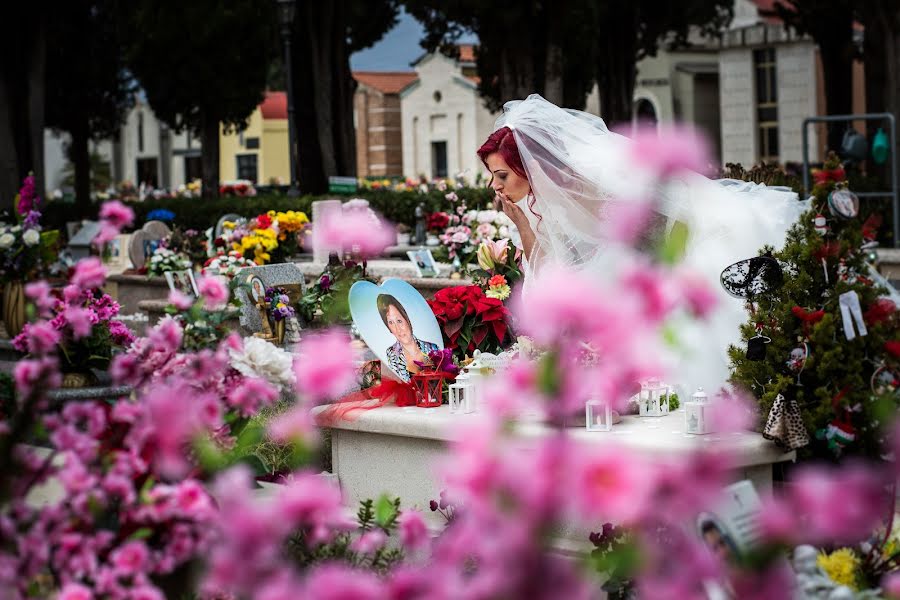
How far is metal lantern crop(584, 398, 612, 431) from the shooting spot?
5.30 meters

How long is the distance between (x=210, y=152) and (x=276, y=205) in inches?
382

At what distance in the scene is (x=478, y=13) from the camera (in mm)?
22719

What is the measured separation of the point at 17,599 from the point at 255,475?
4.85 feet

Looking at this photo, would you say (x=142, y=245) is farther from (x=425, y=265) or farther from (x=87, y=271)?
(x=87, y=271)

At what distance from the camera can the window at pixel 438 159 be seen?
62.3 metres

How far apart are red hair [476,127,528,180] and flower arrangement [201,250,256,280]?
5162mm

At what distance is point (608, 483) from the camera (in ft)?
5.99

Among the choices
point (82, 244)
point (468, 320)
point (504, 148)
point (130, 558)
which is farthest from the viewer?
point (82, 244)

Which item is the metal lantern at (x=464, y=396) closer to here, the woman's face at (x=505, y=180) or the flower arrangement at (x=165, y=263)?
the woman's face at (x=505, y=180)

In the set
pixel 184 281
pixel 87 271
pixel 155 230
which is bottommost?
pixel 184 281

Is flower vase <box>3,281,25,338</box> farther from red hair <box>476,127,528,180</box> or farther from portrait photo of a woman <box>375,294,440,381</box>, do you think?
portrait photo of a woman <box>375,294,440,381</box>

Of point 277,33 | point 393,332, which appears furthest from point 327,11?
point 393,332

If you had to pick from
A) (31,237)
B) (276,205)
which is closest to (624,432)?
(31,237)

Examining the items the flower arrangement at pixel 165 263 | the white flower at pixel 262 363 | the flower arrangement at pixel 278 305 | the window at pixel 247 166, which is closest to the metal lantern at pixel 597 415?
the white flower at pixel 262 363
